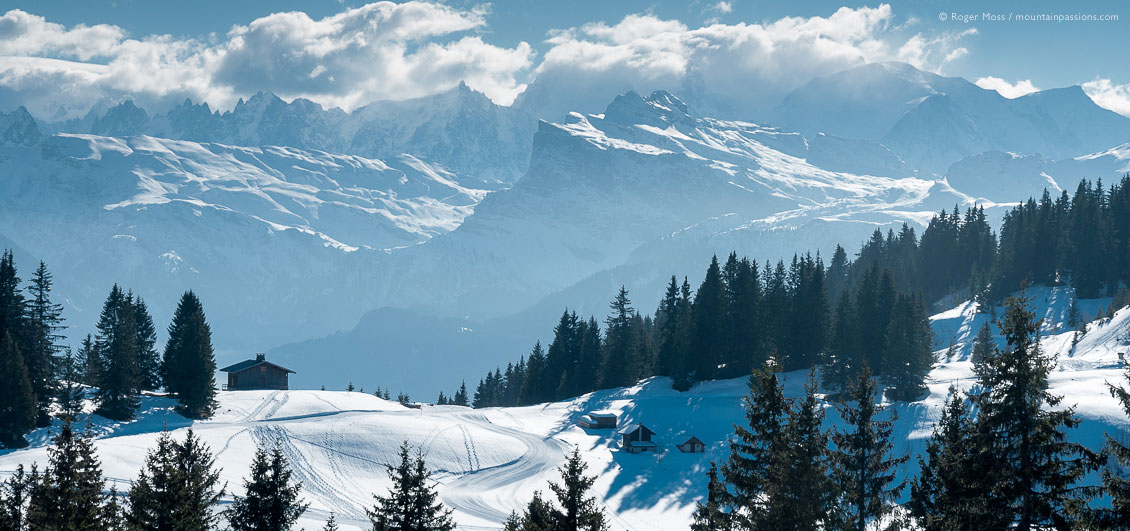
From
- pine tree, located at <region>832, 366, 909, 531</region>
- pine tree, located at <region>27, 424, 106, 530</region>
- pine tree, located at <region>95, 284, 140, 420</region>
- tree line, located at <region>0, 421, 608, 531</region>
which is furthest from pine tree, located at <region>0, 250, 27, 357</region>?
pine tree, located at <region>832, 366, 909, 531</region>

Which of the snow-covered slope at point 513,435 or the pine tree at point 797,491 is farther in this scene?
the snow-covered slope at point 513,435

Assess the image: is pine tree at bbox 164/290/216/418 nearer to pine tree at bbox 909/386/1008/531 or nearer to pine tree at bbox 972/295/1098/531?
pine tree at bbox 909/386/1008/531

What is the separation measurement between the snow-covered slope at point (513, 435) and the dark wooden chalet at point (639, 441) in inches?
50.5

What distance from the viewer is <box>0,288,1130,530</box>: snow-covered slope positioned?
66.7 meters

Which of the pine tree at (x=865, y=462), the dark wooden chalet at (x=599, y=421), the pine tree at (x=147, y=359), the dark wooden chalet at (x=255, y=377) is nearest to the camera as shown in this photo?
the pine tree at (x=865, y=462)

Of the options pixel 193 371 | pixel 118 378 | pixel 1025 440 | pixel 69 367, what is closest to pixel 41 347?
pixel 69 367

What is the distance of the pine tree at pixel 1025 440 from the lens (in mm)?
22531

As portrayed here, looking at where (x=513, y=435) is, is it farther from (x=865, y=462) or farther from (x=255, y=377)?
(x=865, y=462)

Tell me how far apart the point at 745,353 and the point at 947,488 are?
272 ft

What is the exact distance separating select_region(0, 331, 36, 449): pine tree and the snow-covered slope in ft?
6.48

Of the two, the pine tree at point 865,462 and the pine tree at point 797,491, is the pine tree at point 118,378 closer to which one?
the pine tree at point 865,462

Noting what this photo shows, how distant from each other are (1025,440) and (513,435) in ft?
236

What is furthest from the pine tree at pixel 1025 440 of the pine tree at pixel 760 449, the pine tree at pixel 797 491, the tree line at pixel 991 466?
the pine tree at pixel 760 449

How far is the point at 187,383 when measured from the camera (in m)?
89.2
